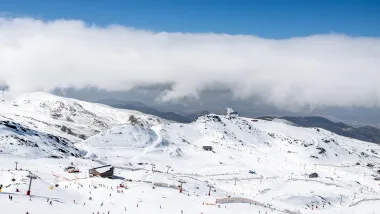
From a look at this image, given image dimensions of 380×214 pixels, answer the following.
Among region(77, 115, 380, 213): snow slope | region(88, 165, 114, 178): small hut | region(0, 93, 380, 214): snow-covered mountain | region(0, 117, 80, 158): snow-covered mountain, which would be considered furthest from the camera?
region(0, 117, 80, 158): snow-covered mountain

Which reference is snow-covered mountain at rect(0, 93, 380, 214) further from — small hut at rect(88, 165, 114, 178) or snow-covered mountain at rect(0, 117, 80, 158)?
small hut at rect(88, 165, 114, 178)

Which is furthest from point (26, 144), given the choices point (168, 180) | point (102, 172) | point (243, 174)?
point (243, 174)

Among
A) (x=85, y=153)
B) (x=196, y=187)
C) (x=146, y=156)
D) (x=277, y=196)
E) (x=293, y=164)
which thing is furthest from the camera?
(x=293, y=164)

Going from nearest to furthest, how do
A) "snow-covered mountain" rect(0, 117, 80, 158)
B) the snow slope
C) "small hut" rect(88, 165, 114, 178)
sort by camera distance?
1. "small hut" rect(88, 165, 114, 178)
2. the snow slope
3. "snow-covered mountain" rect(0, 117, 80, 158)

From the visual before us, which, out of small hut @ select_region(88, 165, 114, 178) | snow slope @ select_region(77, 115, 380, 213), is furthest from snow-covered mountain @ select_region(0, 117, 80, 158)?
small hut @ select_region(88, 165, 114, 178)

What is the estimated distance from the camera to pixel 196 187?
3716 inches

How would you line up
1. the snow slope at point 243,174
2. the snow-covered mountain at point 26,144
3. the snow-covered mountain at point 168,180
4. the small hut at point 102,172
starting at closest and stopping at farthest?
1. the snow-covered mountain at point 168,180
2. the small hut at point 102,172
3. the snow slope at point 243,174
4. the snow-covered mountain at point 26,144

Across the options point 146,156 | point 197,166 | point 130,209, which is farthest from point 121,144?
point 130,209

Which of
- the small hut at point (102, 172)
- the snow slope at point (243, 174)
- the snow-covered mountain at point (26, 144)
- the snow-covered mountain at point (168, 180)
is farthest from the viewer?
the snow-covered mountain at point (26, 144)

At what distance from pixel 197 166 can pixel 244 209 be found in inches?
4030

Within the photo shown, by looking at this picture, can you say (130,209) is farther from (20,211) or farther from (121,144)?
(121,144)

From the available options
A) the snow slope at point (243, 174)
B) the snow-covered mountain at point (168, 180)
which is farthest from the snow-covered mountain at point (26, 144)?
the snow slope at point (243, 174)

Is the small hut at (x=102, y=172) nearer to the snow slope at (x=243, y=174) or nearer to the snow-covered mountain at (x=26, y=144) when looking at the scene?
the snow slope at (x=243, y=174)

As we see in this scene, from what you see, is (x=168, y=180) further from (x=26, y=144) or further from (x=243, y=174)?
(x=243, y=174)
